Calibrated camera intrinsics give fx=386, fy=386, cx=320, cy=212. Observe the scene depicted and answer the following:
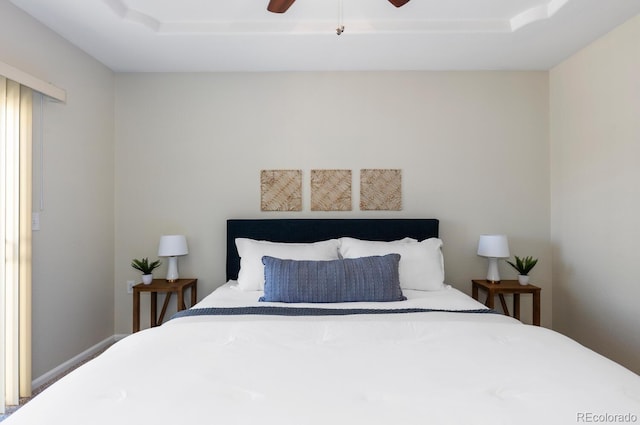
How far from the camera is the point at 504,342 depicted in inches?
67.9

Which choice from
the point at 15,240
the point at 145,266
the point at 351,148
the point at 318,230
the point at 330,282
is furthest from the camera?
the point at 351,148

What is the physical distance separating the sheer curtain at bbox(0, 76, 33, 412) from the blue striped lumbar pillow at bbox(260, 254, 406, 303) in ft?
4.80

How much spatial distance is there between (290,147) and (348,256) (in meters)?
1.14

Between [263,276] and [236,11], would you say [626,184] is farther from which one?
[236,11]

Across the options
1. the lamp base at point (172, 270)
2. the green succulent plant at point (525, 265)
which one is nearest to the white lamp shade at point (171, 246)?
the lamp base at point (172, 270)

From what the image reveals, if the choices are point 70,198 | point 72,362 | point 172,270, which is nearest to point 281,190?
point 172,270

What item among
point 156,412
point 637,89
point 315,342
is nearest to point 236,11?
point 315,342

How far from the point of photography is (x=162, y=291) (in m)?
3.09

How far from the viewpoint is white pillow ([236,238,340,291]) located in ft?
9.37

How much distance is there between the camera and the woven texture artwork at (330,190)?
3.43 meters

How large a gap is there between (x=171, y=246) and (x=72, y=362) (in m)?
1.10

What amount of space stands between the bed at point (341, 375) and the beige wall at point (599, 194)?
1265 millimetres

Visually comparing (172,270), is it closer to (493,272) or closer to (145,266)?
(145,266)

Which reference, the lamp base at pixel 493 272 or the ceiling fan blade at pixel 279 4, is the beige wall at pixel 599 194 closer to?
the lamp base at pixel 493 272
